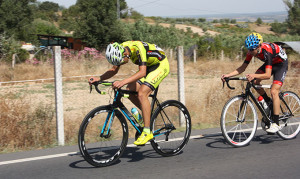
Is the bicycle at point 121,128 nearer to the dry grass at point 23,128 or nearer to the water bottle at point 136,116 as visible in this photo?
the water bottle at point 136,116

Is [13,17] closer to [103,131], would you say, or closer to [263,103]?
[263,103]

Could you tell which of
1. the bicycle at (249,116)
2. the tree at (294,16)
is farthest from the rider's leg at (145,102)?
the tree at (294,16)

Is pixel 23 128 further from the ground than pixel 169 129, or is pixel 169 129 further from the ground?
pixel 169 129

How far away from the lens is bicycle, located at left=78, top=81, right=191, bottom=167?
5.70 metres

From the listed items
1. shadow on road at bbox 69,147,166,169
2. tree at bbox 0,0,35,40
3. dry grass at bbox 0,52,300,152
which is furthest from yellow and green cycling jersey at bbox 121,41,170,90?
tree at bbox 0,0,35,40

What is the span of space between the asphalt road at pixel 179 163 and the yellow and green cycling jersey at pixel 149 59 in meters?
1.18

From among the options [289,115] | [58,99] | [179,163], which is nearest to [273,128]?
[289,115]

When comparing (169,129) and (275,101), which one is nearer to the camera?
(169,129)

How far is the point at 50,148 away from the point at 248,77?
3.54m

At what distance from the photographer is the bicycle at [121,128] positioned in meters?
5.70

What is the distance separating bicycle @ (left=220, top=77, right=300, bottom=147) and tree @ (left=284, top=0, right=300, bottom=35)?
53.8 meters

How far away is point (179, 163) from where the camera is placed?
19.8ft

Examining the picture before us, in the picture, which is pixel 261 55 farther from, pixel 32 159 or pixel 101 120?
pixel 32 159

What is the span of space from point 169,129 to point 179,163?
799 mm
